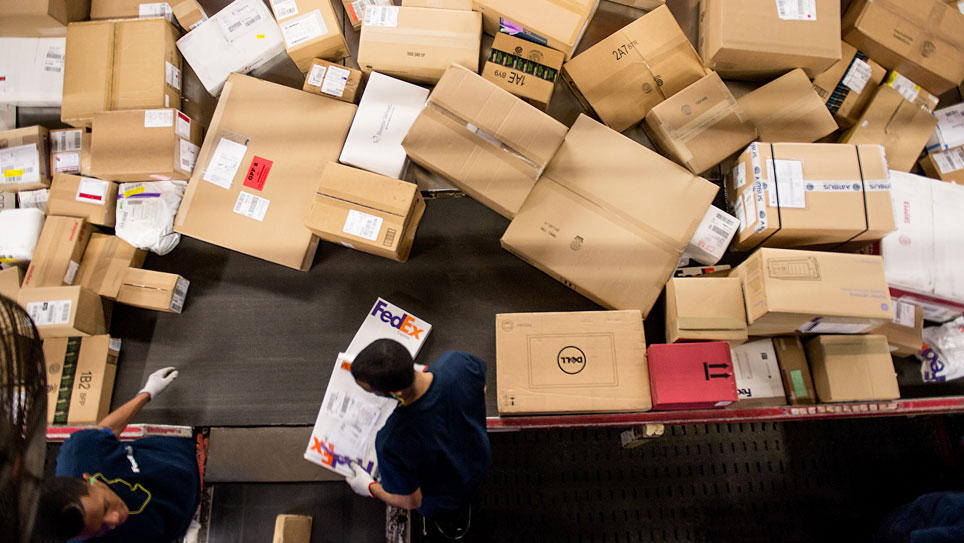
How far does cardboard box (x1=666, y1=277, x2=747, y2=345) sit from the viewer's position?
1.88 meters

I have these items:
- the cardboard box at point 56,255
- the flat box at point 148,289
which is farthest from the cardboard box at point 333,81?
the cardboard box at point 56,255

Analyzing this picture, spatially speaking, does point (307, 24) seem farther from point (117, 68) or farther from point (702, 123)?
point (702, 123)

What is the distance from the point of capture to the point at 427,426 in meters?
1.51

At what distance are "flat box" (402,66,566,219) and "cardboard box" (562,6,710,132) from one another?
0.44m

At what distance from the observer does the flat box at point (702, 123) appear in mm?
2109

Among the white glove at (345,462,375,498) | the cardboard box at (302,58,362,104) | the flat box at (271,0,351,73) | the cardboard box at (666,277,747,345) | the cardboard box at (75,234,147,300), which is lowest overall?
the white glove at (345,462,375,498)

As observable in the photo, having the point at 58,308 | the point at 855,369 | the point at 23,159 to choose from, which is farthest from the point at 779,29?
the point at 23,159

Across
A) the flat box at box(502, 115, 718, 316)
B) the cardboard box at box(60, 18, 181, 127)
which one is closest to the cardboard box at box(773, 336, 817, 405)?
the flat box at box(502, 115, 718, 316)

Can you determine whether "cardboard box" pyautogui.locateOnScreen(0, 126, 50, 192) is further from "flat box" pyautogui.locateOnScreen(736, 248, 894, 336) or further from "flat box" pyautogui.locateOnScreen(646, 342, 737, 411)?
→ "flat box" pyautogui.locateOnScreen(736, 248, 894, 336)

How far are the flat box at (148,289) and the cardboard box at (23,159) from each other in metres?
0.69

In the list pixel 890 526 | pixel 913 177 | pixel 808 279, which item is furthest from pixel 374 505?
pixel 913 177

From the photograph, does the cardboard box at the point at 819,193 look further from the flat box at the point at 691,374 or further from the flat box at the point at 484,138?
the flat box at the point at 484,138

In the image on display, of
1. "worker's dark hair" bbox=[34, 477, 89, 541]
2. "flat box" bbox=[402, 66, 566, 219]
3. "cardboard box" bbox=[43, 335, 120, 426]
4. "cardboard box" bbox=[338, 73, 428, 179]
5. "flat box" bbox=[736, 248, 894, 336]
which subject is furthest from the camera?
"cardboard box" bbox=[338, 73, 428, 179]

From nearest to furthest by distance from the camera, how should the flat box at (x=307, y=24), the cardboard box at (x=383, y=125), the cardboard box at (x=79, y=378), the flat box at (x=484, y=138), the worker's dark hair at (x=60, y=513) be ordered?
the worker's dark hair at (x=60, y=513)
the flat box at (x=484, y=138)
the cardboard box at (x=79, y=378)
the cardboard box at (x=383, y=125)
the flat box at (x=307, y=24)
